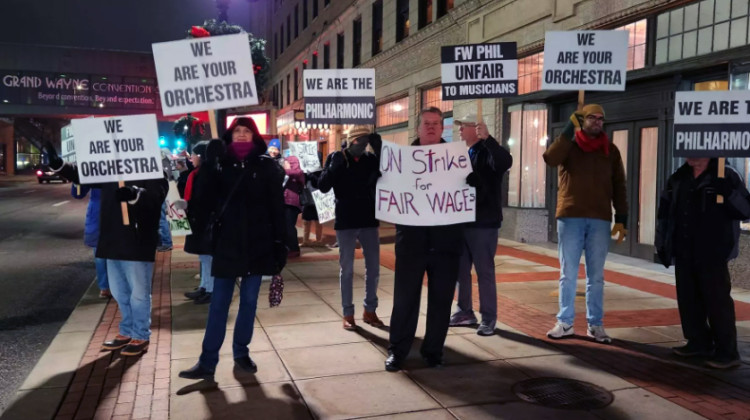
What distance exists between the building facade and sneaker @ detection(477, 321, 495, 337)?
4.63 m

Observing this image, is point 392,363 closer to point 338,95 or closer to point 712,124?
point 712,124

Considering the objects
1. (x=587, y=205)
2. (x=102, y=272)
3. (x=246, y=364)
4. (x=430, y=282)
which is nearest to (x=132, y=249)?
(x=246, y=364)

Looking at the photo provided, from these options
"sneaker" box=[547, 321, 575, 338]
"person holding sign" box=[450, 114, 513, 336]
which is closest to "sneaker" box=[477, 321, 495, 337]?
"person holding sign" box=[450, 114, 513, 336]

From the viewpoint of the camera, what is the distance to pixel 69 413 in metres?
4.14

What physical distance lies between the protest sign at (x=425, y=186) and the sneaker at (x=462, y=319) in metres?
1.70

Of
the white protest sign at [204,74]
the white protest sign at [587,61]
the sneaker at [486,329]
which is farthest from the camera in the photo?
the white protest sign at [587,61]

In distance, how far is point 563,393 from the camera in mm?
4391

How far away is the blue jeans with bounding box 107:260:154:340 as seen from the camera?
17.6ft

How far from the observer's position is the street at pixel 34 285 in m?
5.59

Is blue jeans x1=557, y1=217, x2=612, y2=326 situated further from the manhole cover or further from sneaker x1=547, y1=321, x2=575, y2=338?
the manhole cover

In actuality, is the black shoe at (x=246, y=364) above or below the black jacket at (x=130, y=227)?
below

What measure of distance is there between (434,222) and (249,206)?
56.6 inches

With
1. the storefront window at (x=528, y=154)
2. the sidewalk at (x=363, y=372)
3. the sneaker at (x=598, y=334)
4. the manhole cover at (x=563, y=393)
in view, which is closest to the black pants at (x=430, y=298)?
the sidewalk at (x=363, y=372)

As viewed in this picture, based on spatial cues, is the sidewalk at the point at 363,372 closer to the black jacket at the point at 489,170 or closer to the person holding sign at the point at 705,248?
the person holding sign at the point at 705,248
